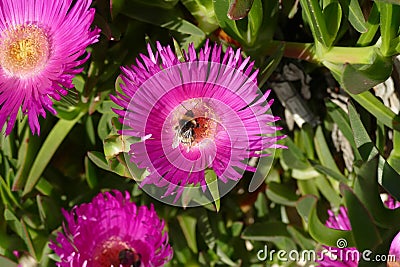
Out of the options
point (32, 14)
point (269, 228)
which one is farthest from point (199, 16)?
point (269, 228)

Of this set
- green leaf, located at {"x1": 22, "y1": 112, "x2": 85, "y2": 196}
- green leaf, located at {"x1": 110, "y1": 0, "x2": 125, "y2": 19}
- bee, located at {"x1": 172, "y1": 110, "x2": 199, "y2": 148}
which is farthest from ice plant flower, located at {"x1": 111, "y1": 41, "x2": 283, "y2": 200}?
green leaf, located at {"x1": 22, "y1": 112, "x2": 85, "y2": 196}

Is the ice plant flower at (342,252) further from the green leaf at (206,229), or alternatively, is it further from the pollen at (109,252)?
the pollen at (109,252)

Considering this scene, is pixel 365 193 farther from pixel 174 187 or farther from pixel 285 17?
pixel 285 17

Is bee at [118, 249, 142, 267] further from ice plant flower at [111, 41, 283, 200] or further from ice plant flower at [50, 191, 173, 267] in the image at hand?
ice plant flower at [111, 41, 283, 200]

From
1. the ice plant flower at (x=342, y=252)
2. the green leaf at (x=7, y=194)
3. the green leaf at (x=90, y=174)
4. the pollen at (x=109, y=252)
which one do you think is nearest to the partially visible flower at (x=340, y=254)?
the ice plant flower at (x=342, y=252)

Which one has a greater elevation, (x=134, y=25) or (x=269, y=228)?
(x=134, y=25)

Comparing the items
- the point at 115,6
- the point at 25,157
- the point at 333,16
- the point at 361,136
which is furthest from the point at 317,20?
the point at 25,157
